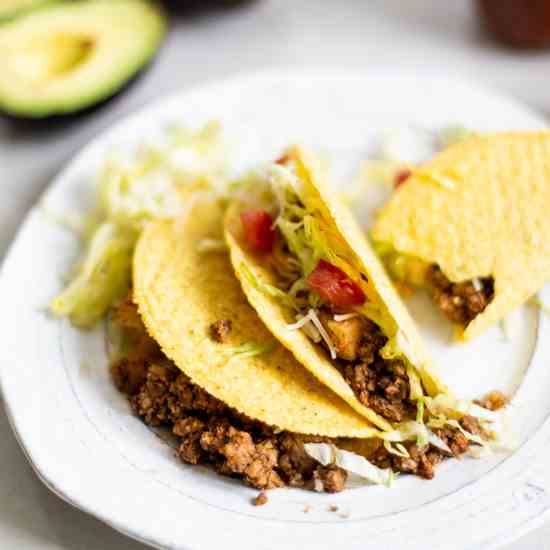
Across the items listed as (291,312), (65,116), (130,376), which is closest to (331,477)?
(291,312)

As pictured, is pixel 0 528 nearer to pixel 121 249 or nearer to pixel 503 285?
pixel 121 249

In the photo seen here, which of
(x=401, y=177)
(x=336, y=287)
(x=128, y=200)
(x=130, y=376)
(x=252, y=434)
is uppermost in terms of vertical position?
(x=336, y=287)

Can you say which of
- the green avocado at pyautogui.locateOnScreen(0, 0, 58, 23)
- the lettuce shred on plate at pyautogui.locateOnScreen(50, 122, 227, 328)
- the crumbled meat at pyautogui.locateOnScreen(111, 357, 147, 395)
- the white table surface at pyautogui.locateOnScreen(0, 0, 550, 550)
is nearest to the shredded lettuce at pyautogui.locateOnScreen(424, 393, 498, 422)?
the crumbled meat at pyautogui.locateOnScreen(111, 357, 147, 395)

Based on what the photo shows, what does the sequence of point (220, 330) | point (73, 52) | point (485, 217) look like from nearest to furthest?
1. point (220, 330)
2. point (485, 217)
3. point (73, 52)

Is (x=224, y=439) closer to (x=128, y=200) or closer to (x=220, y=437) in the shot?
(x=220, y=437)

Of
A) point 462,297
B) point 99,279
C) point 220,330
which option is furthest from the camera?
point 99,279
